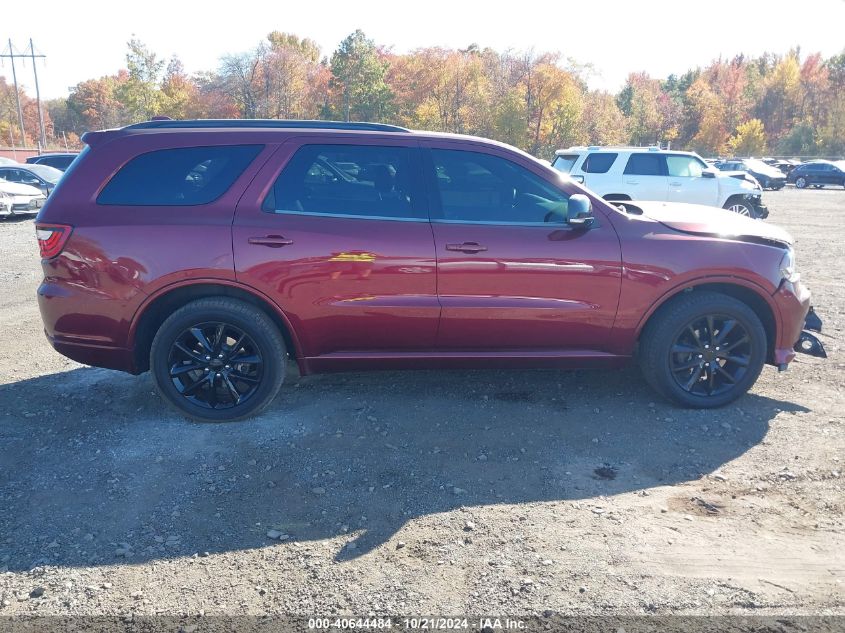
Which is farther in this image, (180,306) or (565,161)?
(565,161)

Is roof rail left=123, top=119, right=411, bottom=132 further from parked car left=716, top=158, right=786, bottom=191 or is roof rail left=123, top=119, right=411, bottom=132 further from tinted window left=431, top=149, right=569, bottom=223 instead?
parked car left=716, top=158, right=786, bottom=191

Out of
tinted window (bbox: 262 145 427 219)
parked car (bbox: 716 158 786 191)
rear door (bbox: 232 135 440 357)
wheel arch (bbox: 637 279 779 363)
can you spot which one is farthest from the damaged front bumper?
parked car (bbox: 716 158 786 191)

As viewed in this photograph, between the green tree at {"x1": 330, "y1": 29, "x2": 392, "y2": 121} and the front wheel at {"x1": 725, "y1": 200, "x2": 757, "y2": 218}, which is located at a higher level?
the green tree at {"x1": 330, "y1": 29, "x2": 392, "y2": 121}

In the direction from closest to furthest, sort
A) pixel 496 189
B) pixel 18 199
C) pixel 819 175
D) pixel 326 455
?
1. pixel 326 455
2. pixel 496 189
3. pixel 18 199
4. pixel 819 175

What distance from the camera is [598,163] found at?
14.4m

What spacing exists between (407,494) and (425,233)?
1635 millimetres

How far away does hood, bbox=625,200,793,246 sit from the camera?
4480mm

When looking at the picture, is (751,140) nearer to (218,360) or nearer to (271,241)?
(271,241)

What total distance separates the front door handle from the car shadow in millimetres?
1116

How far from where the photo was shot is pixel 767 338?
4.65m

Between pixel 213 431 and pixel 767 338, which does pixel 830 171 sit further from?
pixel 213 431

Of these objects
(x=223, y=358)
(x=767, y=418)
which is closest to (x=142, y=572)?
(x=223, y=358)

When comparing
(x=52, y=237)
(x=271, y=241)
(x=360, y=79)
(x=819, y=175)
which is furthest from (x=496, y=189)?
(x=360, y=79)

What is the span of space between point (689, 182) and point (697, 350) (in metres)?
11.4
